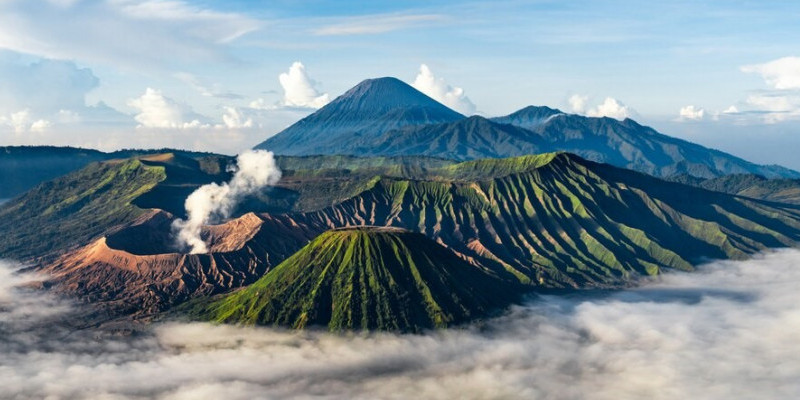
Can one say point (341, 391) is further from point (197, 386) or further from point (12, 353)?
point (12, 353)

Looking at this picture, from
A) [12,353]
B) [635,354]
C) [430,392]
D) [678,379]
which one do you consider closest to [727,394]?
[678,379]

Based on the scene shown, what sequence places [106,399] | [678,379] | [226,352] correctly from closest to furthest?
[106,399]
[678,379]
[226,352]

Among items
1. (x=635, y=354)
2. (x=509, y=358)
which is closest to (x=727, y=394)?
(x=635, y=354)

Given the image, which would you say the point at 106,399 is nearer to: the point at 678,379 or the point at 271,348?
the point at 271,348

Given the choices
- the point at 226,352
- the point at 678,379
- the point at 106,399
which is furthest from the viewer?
the point at 226,352

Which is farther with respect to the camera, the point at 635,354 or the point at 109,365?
the point at 635,354

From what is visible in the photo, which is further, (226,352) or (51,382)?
(226,352)

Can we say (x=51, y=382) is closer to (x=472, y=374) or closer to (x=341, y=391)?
(x=341, y=391)

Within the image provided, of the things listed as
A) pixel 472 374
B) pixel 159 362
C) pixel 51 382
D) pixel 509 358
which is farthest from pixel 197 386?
pixel 509 358
